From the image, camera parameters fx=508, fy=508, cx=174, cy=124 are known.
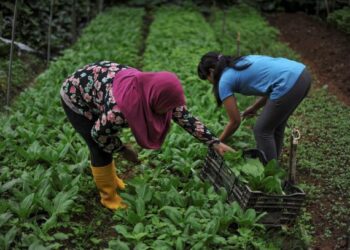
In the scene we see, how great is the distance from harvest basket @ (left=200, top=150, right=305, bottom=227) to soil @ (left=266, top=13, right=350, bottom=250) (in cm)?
38

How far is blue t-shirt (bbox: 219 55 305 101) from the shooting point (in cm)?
472

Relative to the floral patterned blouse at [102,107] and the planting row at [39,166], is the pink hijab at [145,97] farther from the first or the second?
the planting row at [39,166]

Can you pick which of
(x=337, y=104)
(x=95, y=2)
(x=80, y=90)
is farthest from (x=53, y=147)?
(x=95, y=2)

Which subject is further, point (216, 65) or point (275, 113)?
point (275, 113)

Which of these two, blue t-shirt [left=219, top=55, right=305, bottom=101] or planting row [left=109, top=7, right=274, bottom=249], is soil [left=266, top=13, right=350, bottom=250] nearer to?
planting row [left=109, top=7, right=274, bottom=249]

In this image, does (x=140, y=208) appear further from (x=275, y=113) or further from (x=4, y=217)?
(x=275, y=113)

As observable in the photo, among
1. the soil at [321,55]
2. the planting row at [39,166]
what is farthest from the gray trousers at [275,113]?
the planting row at [39,166]

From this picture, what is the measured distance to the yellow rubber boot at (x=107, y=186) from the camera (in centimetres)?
456

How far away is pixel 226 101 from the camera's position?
4742mm

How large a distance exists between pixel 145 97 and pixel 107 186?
1182mm

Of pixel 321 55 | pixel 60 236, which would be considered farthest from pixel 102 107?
pixel 321 55

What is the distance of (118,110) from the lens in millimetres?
3830

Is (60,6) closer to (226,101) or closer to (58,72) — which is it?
(58,72)

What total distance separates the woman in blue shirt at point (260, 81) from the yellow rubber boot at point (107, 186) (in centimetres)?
123
